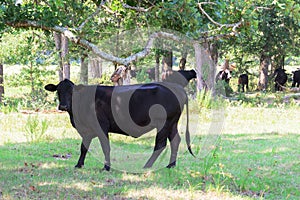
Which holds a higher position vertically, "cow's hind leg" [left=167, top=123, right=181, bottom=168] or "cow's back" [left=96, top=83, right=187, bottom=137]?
"cow's back" [left=96, top=83, right=187, bottom=137]

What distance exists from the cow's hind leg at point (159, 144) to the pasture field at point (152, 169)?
116 mm

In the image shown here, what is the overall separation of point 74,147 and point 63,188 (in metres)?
3.08

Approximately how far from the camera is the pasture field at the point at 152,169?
19.1 ft

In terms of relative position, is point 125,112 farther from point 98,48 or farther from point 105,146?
point 98,48

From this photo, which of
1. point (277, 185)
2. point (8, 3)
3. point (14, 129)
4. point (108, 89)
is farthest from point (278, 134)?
point (8, 3)

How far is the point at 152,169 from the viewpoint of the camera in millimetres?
7094

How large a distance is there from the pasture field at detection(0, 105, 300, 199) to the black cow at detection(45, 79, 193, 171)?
1.21 ft

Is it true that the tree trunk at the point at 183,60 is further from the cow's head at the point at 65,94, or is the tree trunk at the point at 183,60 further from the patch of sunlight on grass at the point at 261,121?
the patch of sunlight on grass at the point at 261,121

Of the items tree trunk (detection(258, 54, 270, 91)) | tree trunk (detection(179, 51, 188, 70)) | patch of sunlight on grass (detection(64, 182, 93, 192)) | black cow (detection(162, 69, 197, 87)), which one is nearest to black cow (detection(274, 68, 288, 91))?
tree trunk (detection(258, 54, 270, 91))

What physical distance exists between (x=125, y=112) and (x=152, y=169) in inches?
38.0

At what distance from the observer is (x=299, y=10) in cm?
646

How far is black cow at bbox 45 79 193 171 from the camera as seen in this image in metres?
7.09

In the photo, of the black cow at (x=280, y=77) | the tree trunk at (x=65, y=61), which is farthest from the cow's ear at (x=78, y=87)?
the black cow at (x=280, y=77)

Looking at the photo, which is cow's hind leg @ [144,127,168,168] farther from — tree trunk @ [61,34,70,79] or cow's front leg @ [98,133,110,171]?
tree trunk @ [61,34,70,79]
